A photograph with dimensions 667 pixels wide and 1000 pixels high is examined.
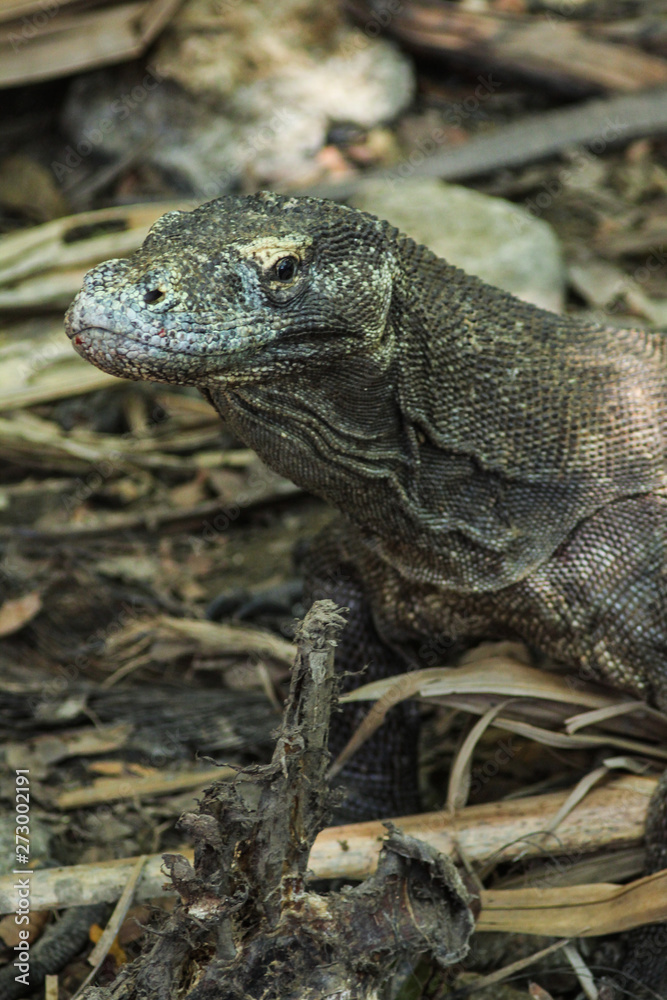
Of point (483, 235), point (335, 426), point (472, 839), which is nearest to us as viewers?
point (335, 426)

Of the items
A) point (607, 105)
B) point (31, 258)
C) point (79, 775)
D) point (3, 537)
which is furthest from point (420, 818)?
point (607, 105)

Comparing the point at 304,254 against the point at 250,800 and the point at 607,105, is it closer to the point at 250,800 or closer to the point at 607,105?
the point at 250,800

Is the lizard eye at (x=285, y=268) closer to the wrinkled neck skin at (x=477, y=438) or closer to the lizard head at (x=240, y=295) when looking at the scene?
the lizard head at (x=240, y=295)

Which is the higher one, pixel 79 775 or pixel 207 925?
pixel 207 925

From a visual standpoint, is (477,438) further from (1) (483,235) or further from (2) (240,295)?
(1) (483,235)

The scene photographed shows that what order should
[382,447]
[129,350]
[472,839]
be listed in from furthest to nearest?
[472,839]
[382,447]
[129,350]

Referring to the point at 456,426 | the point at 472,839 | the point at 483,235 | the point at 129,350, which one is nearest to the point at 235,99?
the point at 483,235

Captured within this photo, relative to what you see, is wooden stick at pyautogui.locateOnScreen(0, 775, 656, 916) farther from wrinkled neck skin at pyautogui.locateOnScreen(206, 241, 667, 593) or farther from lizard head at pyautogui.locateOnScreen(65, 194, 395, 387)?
lizard head at pyautogui.locateOnScreen(65, 194, 395, 387)
